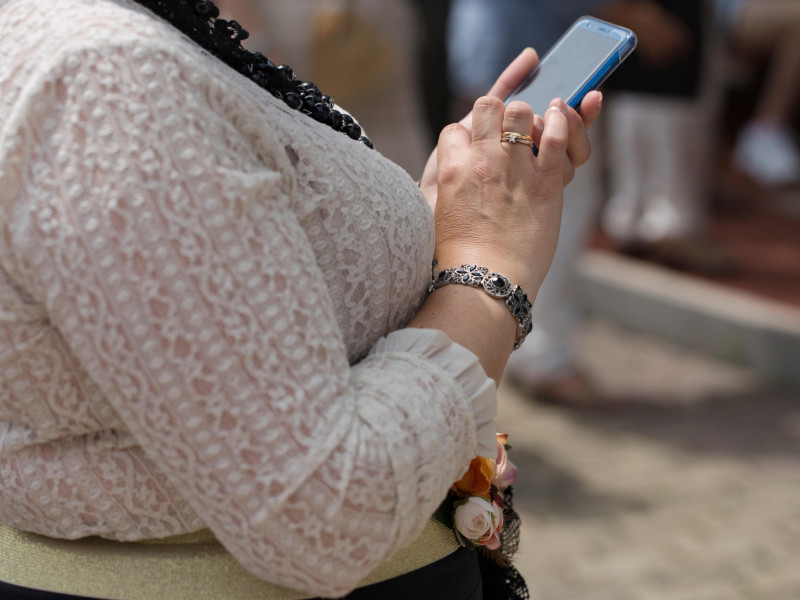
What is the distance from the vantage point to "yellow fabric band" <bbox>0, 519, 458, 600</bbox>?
1.03m

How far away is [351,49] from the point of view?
3.04m

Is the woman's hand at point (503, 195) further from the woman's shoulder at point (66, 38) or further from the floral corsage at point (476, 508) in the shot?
the woman's shoulder at point (66, 38)

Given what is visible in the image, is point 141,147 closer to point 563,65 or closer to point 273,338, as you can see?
point 273,338

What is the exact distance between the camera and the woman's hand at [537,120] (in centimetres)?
126

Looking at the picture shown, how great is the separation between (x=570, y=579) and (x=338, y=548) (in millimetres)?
2264

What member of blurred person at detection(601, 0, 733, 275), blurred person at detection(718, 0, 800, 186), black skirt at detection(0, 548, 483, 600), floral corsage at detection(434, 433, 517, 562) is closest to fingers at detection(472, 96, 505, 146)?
floral corsage at detection(434, 433, 517, 562)

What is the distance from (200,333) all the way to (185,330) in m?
0.01

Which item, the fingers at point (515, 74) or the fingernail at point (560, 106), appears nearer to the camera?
the fingernail at point (560, 106)

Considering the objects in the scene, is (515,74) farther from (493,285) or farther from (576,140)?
(493,285)

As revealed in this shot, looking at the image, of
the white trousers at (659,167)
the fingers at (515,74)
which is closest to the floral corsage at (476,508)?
the fingers at (515,74)

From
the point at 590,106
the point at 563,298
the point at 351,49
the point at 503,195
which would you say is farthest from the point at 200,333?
the point at 563,298

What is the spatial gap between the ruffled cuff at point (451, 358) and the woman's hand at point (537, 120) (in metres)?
0.37

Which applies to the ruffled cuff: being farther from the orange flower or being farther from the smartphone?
the smartphone

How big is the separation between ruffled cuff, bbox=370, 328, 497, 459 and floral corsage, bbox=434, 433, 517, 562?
0.70ft
